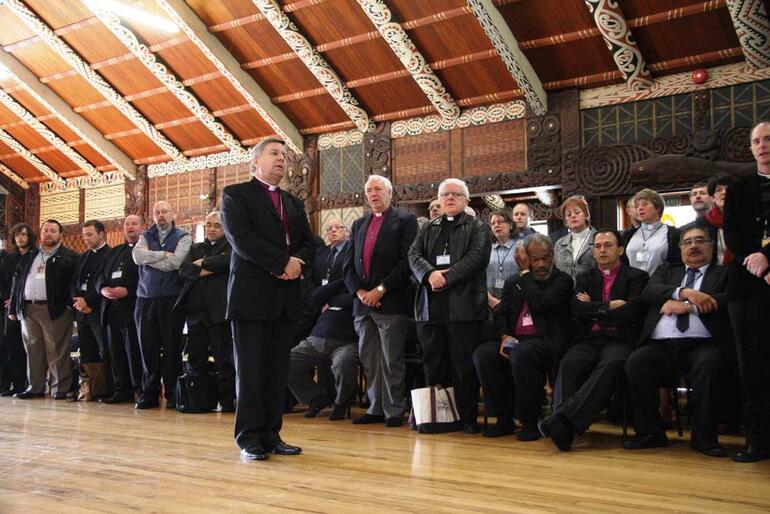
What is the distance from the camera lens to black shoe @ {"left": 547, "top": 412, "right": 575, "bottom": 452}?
3127mm

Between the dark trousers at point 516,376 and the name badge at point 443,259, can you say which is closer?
the dark trousers at point 516,376

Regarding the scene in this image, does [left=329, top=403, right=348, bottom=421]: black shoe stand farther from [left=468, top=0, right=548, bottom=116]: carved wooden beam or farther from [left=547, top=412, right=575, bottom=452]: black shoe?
[left=468, top=0, right=548, bottom=116]: carved wooden beam

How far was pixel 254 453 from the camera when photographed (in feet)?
9.38

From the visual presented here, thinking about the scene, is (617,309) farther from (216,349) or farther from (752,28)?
(752,28)

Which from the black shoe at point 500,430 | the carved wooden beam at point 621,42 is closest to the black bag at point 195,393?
the black shoe at point 500,430

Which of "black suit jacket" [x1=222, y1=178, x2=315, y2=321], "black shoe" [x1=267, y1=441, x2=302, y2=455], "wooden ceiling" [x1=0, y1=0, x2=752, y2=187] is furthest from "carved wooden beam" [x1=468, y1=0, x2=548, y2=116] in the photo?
"black shoe" [x1=267, y1=441, x2=302, y2=455]

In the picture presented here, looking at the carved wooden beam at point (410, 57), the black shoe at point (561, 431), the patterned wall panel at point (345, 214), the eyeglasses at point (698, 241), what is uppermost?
the carved wooden beam at point (410, 57)

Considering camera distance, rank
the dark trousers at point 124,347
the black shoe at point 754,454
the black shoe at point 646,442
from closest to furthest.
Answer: the black shoe at point 754,454, the black shoe at point 646,442, the dark trousers at point 124,347

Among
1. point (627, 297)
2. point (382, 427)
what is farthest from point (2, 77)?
point (627, 297)

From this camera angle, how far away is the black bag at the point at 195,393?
15.0ft

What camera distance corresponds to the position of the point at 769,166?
2875 mm

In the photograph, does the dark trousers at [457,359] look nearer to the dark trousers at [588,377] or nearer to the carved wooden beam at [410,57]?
the dark trousers at [588,377]

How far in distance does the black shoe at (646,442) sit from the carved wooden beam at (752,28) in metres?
3.86

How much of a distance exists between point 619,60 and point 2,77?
758 centimetres
